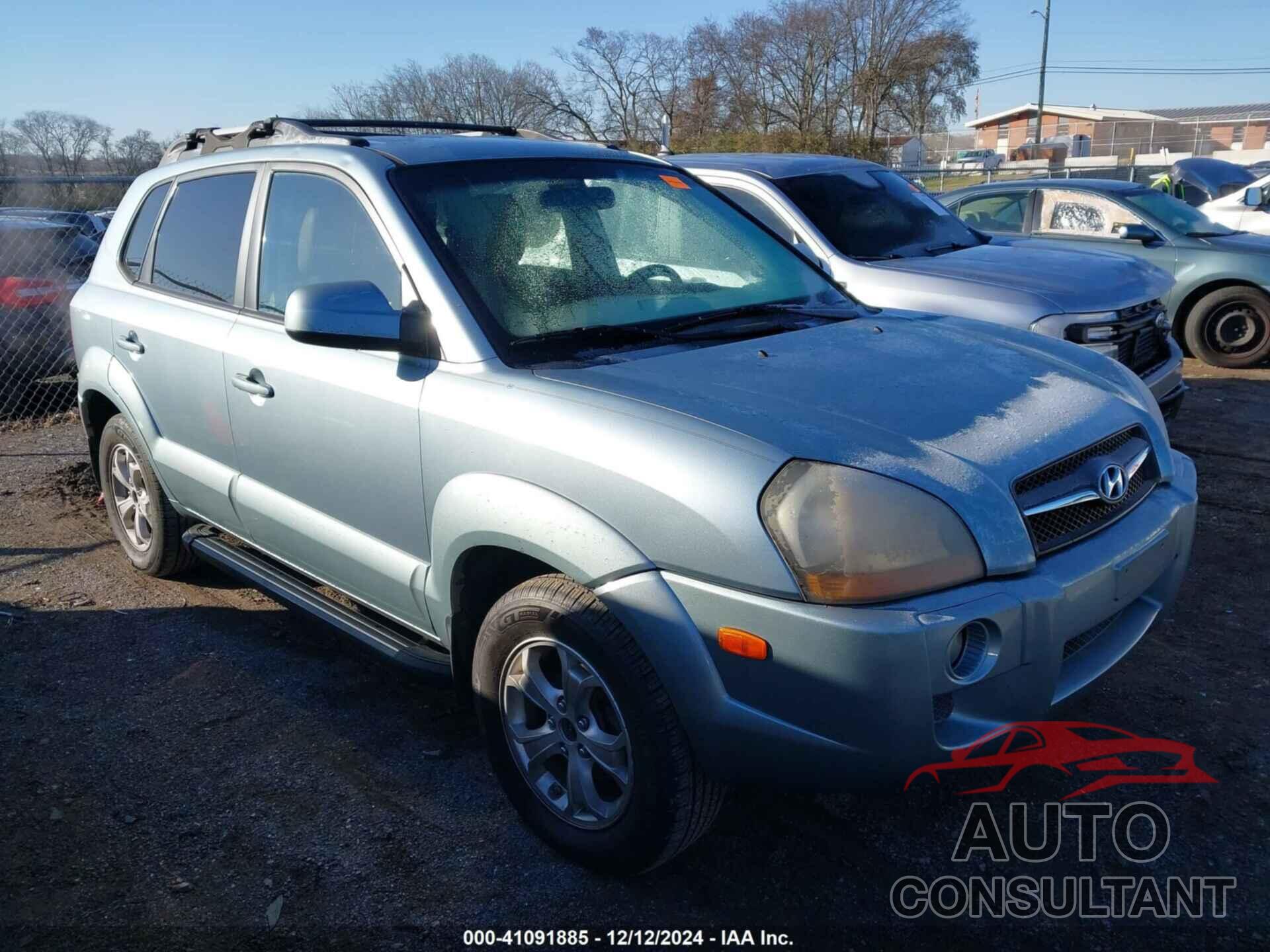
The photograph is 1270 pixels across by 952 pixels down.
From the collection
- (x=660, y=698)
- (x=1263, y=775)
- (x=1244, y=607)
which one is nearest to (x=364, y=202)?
(x=660, y=698)

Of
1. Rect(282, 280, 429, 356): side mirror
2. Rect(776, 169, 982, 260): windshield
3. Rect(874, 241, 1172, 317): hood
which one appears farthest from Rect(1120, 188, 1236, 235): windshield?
Rect(282, 280, 429, 356): side mirror

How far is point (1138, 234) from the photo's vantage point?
28.0ft

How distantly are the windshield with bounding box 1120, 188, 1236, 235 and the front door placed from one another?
8.15 meters

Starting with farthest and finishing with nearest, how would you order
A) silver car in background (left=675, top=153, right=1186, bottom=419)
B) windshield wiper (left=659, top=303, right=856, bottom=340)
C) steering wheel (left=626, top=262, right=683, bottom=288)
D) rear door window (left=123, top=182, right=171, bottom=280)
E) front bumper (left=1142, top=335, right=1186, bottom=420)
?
front bumper (left=1142, top=335, right=1186, bottom=420), silver car in background (left=675, top=153, right=1186, bottom=419), rear door window (left=123, top=182, right=171, bottom=280), steering wheel (left=626, top=262, right=683, bottom=288), windshield wiper (left=659, top=303, right=856, bottom=340)

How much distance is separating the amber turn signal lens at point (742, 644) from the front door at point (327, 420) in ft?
3.72

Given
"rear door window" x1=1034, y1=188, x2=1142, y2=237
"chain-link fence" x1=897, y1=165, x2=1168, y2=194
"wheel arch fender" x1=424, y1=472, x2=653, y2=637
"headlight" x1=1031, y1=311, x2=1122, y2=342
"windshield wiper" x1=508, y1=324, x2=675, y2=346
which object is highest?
"chain-link fence" x1=897, y1=165, x2=1168, y2=194

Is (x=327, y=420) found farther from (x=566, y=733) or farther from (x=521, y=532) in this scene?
(x=566, y=733)

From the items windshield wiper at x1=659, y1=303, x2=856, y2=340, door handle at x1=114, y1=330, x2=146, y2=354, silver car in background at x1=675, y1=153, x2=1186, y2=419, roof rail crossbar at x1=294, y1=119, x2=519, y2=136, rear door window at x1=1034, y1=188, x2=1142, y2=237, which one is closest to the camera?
windshield wiper at x1=659, y1=303, x2=856, y2=340

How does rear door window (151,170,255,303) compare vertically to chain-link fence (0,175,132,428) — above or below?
above

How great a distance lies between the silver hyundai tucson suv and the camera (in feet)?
7.47

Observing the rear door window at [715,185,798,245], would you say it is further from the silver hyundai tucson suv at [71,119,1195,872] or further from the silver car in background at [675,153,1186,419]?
the silver hyundai tucson suv at [71,119,1195,872]

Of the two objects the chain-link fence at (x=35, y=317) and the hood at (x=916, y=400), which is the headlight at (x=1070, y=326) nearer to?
the hood at (x=916, y=400)

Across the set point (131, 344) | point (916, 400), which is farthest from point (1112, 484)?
point (131, 344)

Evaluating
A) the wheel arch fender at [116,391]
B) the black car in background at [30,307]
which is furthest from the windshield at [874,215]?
the black car in background at [30,307]
